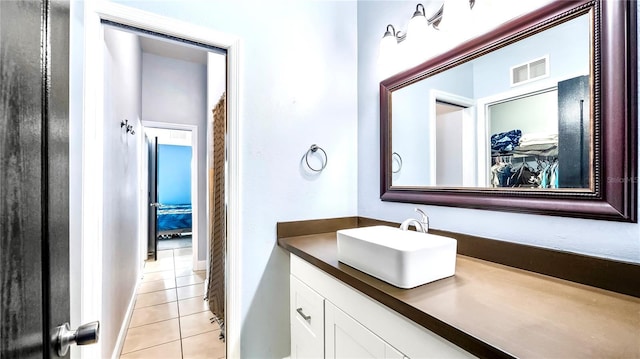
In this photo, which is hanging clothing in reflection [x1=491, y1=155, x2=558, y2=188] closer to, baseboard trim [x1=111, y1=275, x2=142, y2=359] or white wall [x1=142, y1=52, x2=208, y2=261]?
baseboard trim [x1=111, y1=275, x2=142, y2=359]

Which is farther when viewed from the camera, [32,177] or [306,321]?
[306,321]

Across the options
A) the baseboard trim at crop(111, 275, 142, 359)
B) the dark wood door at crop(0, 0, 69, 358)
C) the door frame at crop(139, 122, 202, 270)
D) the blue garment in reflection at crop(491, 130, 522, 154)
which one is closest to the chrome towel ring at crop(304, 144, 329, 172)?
the blue garment in reflection at crop(491, 130, 522, 154)

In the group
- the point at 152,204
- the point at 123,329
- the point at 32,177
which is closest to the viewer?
the point at 32,177

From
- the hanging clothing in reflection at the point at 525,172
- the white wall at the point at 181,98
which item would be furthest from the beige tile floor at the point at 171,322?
the hanging clothing in reflection at the point at 525,172

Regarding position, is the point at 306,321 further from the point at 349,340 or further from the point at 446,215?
the point at 446,215

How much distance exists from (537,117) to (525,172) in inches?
8.0

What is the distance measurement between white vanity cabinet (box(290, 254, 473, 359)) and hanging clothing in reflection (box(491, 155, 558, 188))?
0.69 meters

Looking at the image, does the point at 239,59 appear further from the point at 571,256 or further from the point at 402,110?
the point at 571,256

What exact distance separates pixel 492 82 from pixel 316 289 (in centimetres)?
116

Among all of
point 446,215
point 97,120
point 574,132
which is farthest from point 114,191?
point 574,132

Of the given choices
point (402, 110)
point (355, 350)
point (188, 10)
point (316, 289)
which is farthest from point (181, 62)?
point (355, 350)

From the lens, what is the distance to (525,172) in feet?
3.38

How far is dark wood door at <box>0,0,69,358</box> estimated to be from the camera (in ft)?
1.21

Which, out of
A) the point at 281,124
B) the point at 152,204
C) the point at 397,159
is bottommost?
the point at 152,204
